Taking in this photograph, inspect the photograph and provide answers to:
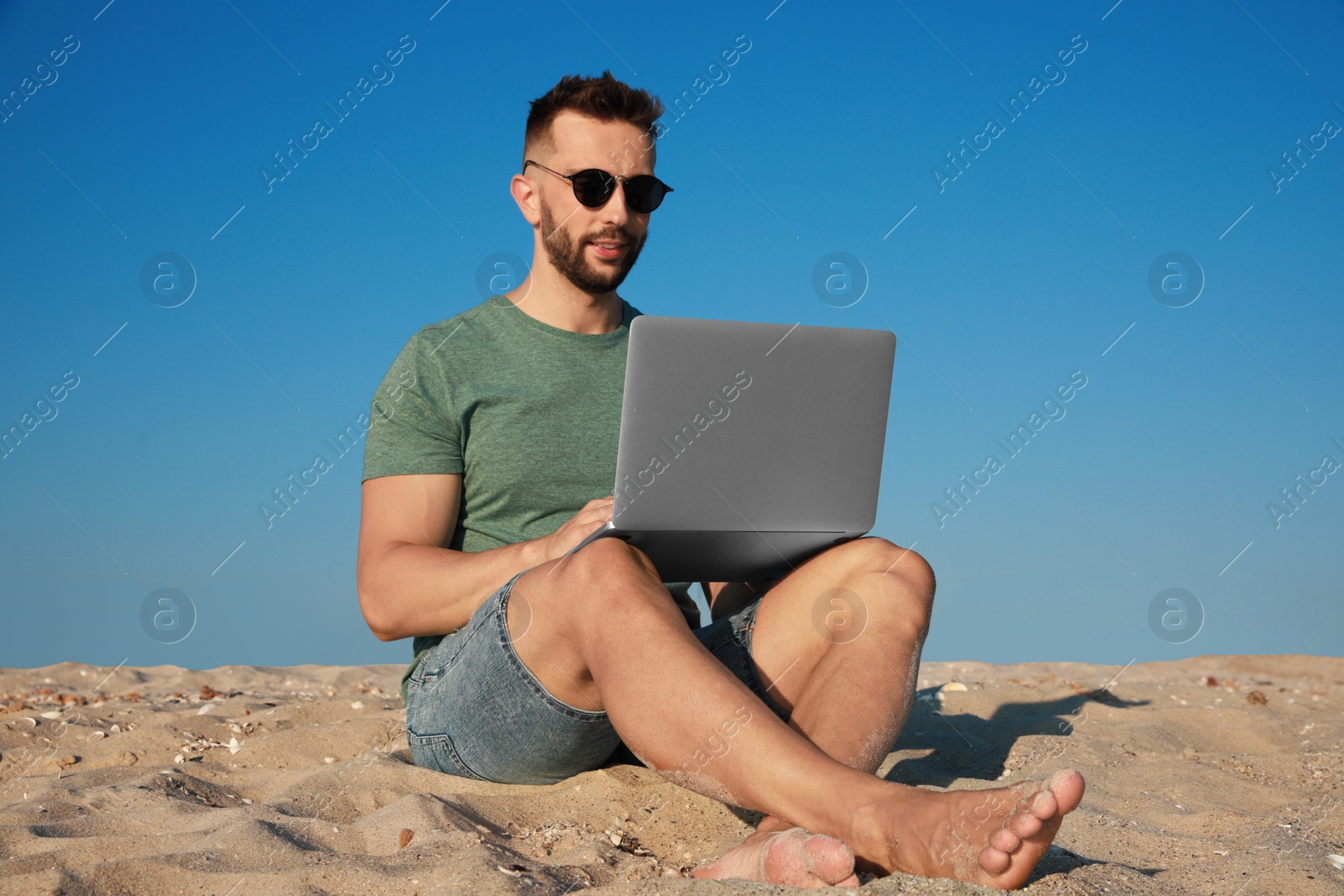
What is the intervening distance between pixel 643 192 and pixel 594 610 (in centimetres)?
188

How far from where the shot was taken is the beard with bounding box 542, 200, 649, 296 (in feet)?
11.0

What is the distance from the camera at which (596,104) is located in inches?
134

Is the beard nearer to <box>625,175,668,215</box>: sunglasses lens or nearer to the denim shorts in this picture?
<box>625,175,668,215</box>: sunglasses lens

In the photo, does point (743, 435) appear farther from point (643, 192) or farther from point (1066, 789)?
point (643, 192)

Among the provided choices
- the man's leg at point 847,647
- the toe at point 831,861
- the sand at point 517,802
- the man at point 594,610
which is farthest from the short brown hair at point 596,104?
the toe at point 831,861

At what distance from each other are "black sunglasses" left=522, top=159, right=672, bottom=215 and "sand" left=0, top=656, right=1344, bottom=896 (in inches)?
73.1

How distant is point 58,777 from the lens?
3041 mm

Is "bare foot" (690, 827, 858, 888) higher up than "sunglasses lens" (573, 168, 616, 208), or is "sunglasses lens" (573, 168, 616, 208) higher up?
"sunglasses lens" (573, 168, 616, 208)

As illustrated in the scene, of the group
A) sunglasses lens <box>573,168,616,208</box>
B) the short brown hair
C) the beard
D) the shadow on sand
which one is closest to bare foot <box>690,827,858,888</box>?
the shadow on sand

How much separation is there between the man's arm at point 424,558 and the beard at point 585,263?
825mm

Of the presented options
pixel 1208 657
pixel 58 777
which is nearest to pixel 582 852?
pixel 58 777

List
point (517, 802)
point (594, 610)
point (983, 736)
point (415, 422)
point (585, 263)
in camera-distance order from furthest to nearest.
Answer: point (983, 736) < point (585, 263) < point (415, 422) < point (517, 802) < point (594, 610)

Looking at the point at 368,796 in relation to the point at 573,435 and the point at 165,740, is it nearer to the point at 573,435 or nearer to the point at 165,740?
the point at 573,435

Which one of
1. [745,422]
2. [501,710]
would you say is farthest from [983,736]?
[745,422]
